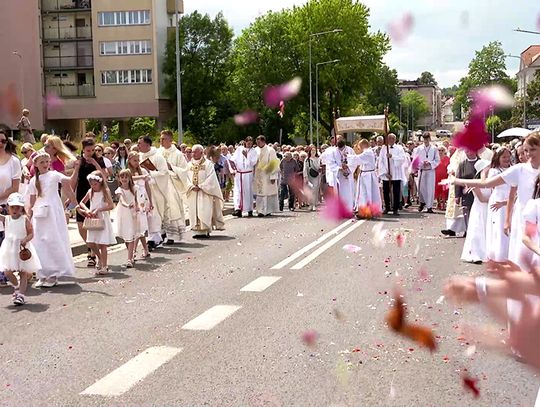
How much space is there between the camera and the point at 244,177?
24.2 metres

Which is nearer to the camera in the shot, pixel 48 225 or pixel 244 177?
pixel 48 225

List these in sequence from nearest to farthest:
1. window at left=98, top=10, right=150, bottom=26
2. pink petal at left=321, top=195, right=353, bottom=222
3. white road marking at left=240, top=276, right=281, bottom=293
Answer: white road marking at left=240, top=276, right=281, bottom=293, pink petal at left=321, top=195, right=353, bottom=222, window at left=98, top=10, right=150, bottom=26

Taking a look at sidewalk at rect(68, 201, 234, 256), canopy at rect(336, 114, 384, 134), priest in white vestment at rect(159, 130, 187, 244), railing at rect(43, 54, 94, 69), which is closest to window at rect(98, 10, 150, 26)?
railing at rect(43, 54, 94, 69)

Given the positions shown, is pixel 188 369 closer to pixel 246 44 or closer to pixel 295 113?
pixel 246 44

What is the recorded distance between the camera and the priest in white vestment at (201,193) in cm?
1788

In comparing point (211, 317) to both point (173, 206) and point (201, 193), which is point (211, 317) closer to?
point (173, 206)

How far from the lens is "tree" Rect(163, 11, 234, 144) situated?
4644cm

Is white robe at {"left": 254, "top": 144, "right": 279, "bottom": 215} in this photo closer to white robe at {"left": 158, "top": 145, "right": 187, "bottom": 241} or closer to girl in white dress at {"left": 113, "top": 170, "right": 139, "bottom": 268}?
white robe at {"left": 158, "top": 145, "right": 187, "bottom": 241}

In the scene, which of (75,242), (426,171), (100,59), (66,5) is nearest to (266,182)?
(426,171)

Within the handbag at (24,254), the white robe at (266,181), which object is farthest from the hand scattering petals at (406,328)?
the white robe at (266,181)

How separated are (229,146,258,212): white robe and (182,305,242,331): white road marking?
14.7 metres

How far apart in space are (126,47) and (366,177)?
5586 cm

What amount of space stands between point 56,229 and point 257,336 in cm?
456

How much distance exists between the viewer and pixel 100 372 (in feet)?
22.2
